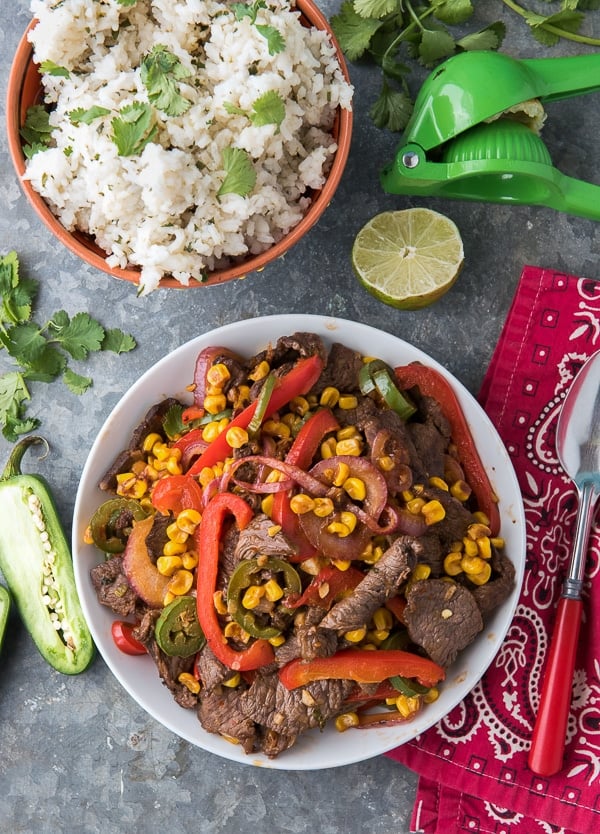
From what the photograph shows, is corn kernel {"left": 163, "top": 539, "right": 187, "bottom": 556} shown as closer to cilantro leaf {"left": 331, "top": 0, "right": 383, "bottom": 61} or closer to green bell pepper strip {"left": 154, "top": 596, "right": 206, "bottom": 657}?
green bell pepper strip {"left": 154, "top": 596, "right": 206, "bottom": 657}

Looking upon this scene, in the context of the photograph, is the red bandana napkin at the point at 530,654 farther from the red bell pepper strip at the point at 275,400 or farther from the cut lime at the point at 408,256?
the red bell pepper strip at the point at 275,400

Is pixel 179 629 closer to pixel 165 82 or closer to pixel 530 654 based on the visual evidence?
pixel 530 654

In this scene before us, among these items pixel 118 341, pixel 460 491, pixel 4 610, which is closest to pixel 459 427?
pixel 460 491

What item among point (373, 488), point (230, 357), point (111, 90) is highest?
point (111, 90)

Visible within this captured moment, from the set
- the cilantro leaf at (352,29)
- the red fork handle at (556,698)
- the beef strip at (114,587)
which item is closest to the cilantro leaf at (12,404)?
the beef strip at (114,587)

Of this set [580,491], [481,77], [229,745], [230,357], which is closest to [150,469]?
[230,357]

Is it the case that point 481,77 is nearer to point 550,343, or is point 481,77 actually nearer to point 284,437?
point 550,343

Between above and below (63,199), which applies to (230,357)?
below

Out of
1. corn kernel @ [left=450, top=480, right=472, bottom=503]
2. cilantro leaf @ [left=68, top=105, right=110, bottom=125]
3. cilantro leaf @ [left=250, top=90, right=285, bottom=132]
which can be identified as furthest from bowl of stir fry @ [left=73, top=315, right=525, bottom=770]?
cilantro leaf @ [left=68, top=105, right=110, bottom=125]
